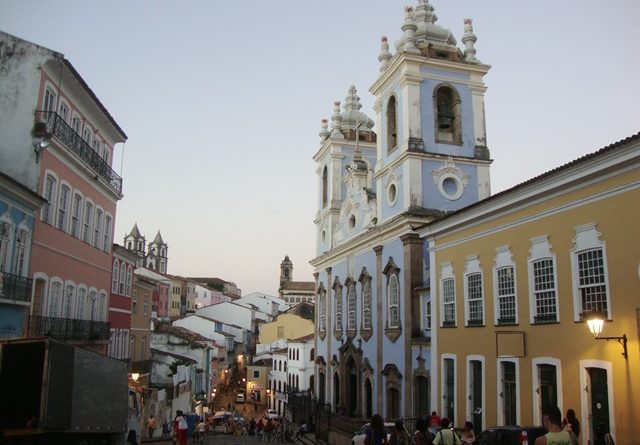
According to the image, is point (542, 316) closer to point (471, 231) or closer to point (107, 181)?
point (471, 231)

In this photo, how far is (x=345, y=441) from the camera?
95.5ft

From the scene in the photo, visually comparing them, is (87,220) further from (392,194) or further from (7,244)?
(392,194)

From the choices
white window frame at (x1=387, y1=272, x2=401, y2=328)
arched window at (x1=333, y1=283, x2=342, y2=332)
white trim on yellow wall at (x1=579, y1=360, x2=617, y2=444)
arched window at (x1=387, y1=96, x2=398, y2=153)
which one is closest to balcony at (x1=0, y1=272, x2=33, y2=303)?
white trim on yellow wall at (x1=579, y1=360, x2=617, y2=444)

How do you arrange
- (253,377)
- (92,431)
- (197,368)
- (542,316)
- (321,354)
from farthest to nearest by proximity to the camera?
(253,377)
(197,368)
(321,354)
(542,316)
(92,431)

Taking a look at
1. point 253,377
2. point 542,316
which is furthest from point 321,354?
point 253,377

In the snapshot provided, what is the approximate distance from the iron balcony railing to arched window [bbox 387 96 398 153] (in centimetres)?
1259

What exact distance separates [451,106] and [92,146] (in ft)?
52.6

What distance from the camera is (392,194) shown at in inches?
1168

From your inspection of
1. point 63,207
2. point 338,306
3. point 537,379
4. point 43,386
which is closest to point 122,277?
point 63,207

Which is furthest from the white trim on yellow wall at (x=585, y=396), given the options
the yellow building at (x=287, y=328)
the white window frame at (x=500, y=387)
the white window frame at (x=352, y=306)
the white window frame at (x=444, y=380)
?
the yellow building at (x=287, y=328)

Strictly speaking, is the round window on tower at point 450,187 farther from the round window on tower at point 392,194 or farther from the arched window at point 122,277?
the arched window at point 122,277

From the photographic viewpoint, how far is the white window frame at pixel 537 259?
630 inches

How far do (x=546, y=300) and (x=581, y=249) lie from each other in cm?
198

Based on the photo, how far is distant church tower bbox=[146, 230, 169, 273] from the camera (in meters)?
123
